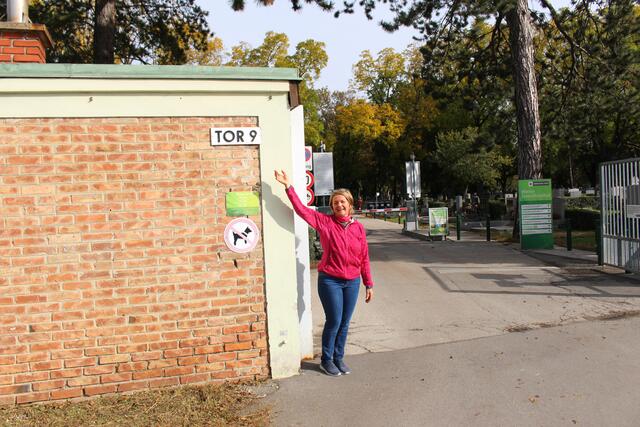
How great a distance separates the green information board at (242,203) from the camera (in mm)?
5219

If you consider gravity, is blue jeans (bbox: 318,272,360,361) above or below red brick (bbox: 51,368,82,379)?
above

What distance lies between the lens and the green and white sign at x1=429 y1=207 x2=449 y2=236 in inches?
821

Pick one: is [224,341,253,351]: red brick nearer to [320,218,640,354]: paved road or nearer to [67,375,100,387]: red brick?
[67,375,100,387]: red brick

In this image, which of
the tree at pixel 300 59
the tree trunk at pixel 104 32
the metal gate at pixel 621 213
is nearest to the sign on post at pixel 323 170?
the tree trunk at pixel 104 32

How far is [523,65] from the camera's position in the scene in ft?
60.8

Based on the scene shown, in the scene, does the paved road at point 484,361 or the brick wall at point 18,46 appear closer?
the paved road at point 484,361

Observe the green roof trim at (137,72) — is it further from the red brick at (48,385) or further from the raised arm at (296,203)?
the red brick at (48,385)

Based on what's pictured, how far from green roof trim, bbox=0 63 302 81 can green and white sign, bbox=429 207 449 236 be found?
1618cm

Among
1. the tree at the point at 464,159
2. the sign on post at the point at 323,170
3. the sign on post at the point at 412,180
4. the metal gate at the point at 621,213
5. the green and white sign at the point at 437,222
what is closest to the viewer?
the metal gate at the point at 621,213

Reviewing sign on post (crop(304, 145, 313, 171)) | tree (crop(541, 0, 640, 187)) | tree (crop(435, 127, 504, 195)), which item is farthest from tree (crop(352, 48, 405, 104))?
sign on post (crop(304, 145, 313, 171))

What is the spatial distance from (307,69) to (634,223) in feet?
85.2

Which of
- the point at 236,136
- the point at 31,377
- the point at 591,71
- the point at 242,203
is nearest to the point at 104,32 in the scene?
the point at 236,136

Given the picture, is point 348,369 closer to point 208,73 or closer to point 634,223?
point 208,73

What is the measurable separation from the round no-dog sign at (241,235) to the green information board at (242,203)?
0.23 ft
